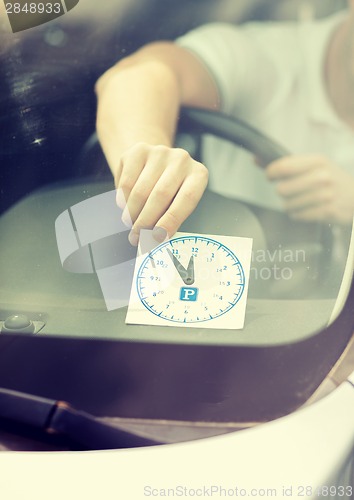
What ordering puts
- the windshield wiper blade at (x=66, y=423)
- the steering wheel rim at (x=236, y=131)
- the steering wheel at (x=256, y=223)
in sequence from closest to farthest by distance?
1. the windshield wiper blade at (x=66, y=423)
2. the steering wheel at (x=256, y=223)
3. the steering wheel rim at (x=236, y=131)

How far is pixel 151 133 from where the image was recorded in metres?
1.80

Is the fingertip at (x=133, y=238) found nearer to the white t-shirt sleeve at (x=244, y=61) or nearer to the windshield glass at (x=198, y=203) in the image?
the windshield glass at (x=198, y=203)

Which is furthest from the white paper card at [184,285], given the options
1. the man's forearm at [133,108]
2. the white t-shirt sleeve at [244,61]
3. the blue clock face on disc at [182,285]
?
the white t-shirt sleeve at [244,61]

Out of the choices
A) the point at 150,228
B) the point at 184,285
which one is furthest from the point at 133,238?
the point at 184,285

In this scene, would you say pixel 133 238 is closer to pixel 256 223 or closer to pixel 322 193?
pixel 256 223

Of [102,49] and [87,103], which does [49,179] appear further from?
[102,49]

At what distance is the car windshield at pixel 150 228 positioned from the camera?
1.73m

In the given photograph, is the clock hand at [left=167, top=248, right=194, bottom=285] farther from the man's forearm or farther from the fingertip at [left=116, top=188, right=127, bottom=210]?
the man's forearm

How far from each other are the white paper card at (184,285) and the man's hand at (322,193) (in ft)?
0.76

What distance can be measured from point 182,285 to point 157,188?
20 centimetres

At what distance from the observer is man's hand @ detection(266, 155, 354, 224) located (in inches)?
72.9

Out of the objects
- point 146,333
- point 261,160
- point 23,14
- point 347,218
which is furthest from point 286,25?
point 146,333

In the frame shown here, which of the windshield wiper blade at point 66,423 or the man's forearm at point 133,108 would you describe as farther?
the man's forearm at point 133,108

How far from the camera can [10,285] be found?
1836 mm
